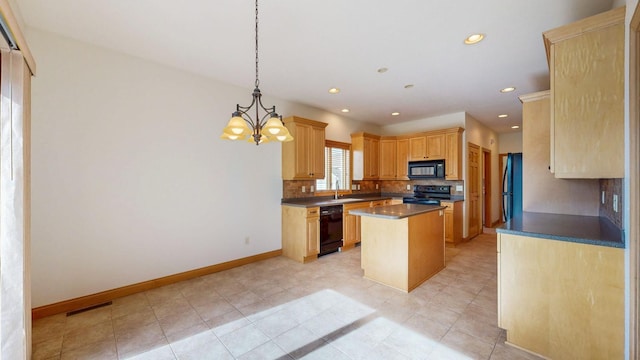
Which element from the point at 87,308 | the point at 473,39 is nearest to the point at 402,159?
the point at 473,39

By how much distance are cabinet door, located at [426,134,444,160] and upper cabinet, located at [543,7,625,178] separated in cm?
344

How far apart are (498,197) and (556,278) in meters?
6.76

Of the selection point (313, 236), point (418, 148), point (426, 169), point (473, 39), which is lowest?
point (313, 236)

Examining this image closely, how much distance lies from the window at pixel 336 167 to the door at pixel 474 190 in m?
2.57

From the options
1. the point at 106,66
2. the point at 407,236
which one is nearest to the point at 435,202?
the point at 407,236

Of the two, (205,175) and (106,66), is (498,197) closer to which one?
(205,175)

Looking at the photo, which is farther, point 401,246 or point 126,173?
point 401,246

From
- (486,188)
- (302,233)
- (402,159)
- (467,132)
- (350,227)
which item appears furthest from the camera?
(486,188)

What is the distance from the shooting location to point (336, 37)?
8.21ft

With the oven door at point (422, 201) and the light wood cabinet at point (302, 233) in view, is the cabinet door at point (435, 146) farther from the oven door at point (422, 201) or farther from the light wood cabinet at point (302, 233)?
the light wood cabinet at point (302, 233)

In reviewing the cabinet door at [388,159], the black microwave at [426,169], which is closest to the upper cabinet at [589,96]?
the black microwave at [426,169]

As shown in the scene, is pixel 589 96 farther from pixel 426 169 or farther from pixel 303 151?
pixel 426 169

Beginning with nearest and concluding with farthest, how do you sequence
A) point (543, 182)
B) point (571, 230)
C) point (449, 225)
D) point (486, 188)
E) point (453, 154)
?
point (571, 230)
point (543, 182)
point (449, 225)
point (453, 154)
point (486, 188)

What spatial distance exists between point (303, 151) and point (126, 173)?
252cm
